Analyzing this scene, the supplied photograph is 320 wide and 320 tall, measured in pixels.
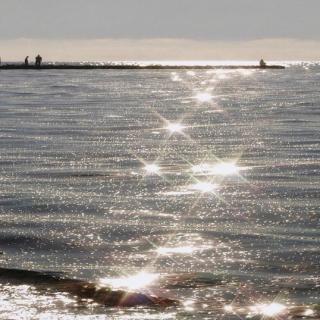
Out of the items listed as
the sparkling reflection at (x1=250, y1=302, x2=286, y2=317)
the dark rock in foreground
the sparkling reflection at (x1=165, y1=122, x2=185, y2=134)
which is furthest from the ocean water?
the sparkling reflection at (x1=165, y1=122, x2=185, y2=134)

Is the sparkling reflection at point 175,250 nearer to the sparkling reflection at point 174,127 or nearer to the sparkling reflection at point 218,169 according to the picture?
the sparkling reflection at point 218,169

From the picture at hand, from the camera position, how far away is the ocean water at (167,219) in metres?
13.7

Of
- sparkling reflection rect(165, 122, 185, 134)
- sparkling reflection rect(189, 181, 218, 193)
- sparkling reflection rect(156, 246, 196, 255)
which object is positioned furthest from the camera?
sparkling reflection rect(165, 122, 185, 134)

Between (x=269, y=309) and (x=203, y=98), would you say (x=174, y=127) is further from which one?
(x=203, y=98)

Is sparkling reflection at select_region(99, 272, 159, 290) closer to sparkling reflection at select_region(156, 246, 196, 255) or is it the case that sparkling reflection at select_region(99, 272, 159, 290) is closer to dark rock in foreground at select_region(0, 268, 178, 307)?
dark rock in foreground at select_region(0, 268, 178, 307)

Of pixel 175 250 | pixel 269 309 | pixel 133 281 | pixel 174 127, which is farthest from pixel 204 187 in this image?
pixel 174 127

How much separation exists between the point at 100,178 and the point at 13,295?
14162mm

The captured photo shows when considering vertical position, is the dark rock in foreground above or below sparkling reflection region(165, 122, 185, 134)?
below

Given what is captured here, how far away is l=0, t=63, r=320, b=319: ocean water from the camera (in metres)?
13.7

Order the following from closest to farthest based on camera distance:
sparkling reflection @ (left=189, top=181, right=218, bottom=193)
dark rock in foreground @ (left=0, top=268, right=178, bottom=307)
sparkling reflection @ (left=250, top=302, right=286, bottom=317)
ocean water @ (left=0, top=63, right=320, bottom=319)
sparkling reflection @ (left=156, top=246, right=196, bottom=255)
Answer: sparkling reflection @ (left=250, top=302, right=286, bottom=317) → dark rock in foreground @ (left=0, top=268, right=178, bottom=307) → ocean water @ (left=0, top=63, right=320, bottom=319) → sparkling reflection @ (left=156, top=246, right=196, bottom=255) → sparkling reflection @ (left=189, top=181, right=218, bottom=193)

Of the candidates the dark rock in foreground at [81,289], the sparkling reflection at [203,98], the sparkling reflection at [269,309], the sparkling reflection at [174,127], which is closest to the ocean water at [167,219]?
the sparkling reflection at [269,309]

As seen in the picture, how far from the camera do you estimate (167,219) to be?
2069 centimetres

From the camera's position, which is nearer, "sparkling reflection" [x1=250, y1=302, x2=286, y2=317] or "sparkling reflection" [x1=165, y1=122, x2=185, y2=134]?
"sparkling reflection" [x1=250, y1=302, x2=286, y2=317]

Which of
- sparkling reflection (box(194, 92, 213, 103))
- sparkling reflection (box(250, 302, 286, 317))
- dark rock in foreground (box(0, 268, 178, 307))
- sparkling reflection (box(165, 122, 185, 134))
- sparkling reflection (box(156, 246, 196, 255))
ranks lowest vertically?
dark rock in foreground (box(0, 268, 178, 307))
